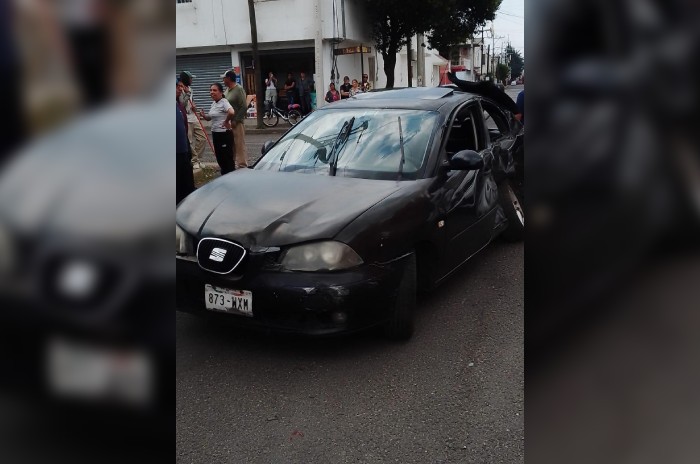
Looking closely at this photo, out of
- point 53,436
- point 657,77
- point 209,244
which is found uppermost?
point 657,77

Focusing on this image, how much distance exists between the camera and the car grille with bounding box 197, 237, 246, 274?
10.0 feet

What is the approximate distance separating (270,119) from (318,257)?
16634mm

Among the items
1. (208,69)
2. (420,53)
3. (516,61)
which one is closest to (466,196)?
(420,53)

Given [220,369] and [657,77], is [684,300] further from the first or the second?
[220,369]

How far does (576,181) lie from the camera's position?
23.1 inches

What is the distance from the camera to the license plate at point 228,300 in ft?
10.0

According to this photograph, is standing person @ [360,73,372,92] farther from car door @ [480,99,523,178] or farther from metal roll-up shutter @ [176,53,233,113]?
car door @ [480,99,523,178]

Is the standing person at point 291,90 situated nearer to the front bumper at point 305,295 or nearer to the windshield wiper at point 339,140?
the windshield wiper at point 339,140

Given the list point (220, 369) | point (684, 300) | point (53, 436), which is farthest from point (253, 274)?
point (684, 300)

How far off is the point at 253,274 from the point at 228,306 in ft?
0.79

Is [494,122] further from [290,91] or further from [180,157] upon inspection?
[290,91]

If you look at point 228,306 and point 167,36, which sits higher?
point 167,36

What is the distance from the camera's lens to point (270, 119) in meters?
19.0

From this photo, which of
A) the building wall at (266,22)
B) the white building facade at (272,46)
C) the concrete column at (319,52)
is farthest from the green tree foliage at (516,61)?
the building wall at (266,22)
